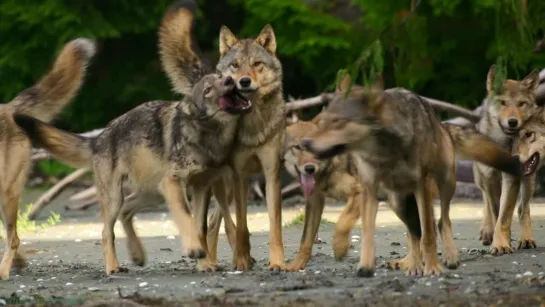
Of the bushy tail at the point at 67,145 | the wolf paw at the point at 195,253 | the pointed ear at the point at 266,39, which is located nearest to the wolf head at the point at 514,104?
the pointed ear at the point at 266,39

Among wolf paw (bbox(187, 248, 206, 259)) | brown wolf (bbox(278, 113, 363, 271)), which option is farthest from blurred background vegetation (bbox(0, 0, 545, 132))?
wolf paw (bbox(187, 248, 206, 259))

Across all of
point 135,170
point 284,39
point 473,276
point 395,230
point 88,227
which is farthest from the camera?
point 284,39

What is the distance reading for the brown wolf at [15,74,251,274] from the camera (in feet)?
31.5

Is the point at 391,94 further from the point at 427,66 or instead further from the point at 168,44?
the point at 168,44

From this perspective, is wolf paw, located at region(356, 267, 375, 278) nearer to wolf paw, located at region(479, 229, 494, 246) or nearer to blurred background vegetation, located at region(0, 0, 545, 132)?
wolf paw, located at region(479, 229, 494, 246)

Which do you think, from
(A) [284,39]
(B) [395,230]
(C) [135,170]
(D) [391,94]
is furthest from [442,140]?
(A) [284,39]

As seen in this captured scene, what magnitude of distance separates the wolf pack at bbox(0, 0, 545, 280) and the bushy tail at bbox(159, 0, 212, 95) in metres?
0.01

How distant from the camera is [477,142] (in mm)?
9469

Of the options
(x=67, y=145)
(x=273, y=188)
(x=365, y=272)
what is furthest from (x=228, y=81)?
(x=365, y=272)

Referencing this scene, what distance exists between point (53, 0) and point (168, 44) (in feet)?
30.2

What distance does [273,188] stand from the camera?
9703mm

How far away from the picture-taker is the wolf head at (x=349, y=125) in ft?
26.7

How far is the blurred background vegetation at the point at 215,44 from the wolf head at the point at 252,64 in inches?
239

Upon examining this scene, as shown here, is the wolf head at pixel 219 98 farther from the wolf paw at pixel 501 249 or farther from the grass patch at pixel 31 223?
the grass patch at pixel 31 223
